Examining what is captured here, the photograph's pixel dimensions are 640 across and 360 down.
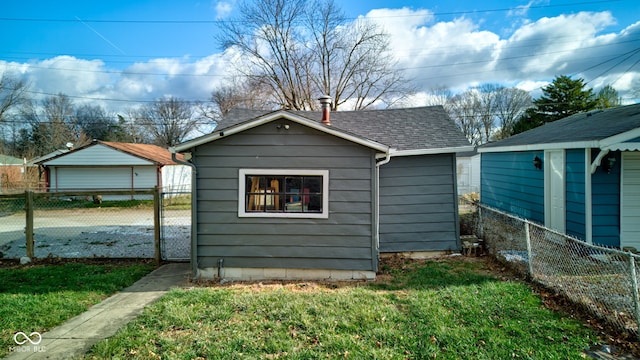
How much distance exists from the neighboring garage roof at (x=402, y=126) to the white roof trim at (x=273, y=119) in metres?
1.17

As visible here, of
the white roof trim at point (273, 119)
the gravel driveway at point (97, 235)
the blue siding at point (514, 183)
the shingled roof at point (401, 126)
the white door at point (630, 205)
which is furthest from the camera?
the blue siding at point (514, 183)

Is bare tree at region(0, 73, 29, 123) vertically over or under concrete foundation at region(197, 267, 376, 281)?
over

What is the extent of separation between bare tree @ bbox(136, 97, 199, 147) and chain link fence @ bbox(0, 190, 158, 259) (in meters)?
25.6

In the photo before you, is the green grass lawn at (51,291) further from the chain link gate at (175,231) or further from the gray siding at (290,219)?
the gray siding at (290,219)

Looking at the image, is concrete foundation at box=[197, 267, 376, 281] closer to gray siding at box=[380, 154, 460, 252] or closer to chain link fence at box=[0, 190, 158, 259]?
gray siding at box=[380, 154, 460, 252]

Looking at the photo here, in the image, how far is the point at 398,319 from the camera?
4047mm

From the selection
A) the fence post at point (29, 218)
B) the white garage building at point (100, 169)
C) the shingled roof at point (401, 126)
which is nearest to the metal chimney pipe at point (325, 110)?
the shingled roof at point (401, 126)

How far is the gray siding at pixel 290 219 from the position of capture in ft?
19.1

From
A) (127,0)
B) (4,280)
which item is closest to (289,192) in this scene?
(4,280)

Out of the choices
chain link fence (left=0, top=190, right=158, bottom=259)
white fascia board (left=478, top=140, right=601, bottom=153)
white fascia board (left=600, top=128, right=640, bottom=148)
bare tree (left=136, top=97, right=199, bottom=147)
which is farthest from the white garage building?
bare tree (left=136, top=97, right=199, bottom=147)

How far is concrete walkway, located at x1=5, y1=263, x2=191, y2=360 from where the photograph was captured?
3.51m

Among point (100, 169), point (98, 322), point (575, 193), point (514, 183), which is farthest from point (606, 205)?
point (100, 169)

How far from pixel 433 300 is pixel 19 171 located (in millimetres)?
34529

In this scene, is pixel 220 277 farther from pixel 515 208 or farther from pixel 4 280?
pixel 515 208
